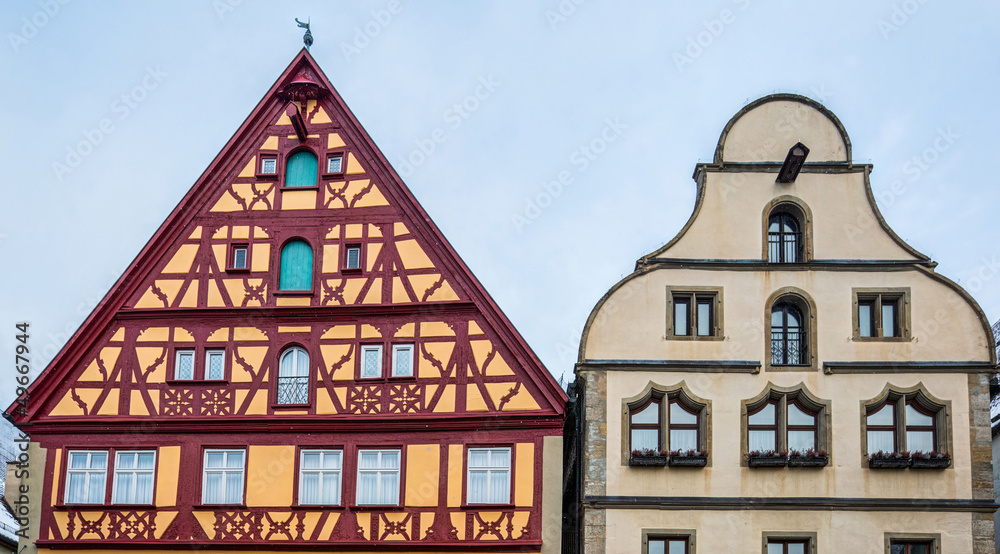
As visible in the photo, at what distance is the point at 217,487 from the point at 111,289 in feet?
15.4

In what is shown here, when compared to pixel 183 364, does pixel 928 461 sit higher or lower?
lower

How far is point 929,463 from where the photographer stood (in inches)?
1067

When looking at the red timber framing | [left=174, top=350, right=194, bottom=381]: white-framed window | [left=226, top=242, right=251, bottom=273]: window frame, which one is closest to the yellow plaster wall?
the red timber framing

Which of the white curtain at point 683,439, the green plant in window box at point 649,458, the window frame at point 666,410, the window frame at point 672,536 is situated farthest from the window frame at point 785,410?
the window frame at point 672,536

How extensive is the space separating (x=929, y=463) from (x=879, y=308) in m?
3.17

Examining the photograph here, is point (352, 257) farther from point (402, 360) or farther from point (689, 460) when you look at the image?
point (689, 460)

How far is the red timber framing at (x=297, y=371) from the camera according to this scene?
27.9 m

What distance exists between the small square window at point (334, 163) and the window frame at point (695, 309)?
7500mm

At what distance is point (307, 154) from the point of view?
100 ft

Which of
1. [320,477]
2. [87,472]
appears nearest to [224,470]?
[320,477]

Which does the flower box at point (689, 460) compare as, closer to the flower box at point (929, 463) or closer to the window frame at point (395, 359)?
the flower box at point (929, 463)

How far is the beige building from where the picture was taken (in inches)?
1064

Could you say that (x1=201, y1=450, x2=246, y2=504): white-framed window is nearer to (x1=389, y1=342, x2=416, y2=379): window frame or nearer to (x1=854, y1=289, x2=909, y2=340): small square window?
(x1=389, y1=342, x2=416, y2=379): window frame

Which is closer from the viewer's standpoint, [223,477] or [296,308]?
[223,477]
